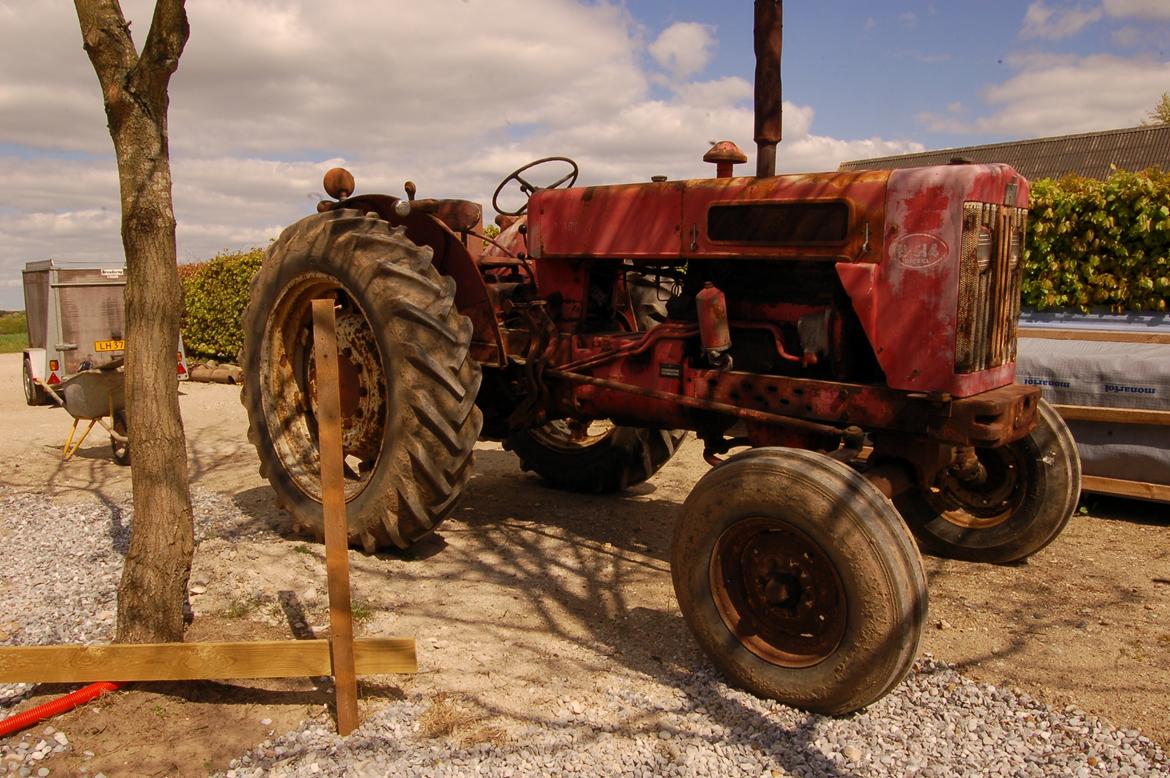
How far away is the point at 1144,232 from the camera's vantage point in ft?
20.4

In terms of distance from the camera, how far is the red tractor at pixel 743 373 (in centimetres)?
302

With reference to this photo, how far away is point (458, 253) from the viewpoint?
4.71 meters

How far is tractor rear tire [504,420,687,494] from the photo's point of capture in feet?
18.4

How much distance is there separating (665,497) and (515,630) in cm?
249

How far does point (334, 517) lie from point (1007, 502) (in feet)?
11.0

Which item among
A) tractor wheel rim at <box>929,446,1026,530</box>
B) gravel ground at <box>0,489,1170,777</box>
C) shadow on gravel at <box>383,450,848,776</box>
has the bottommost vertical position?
gravel ground at <box>0,489,1170,777</box>

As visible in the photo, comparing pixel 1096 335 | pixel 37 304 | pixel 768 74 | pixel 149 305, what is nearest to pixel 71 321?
pixel 37 304

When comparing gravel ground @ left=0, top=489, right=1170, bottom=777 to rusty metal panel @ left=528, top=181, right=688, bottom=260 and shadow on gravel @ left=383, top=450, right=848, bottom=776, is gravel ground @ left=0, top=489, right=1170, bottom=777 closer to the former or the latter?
shadow on gravel @ left=383, top=450, right=848, bottom=776

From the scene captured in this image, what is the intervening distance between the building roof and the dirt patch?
41.9ft

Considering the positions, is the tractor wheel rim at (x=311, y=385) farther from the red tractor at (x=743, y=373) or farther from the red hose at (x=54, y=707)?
the red hose at (x=54, y=707)

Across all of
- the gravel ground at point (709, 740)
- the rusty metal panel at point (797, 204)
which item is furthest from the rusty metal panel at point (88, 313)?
the rusty metal panel at point (797, 204)

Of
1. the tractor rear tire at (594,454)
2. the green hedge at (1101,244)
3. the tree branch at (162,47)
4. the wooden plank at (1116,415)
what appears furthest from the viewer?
the green hedge at (1101,244)

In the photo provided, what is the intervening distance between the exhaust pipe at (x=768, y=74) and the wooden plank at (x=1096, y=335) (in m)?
2.71

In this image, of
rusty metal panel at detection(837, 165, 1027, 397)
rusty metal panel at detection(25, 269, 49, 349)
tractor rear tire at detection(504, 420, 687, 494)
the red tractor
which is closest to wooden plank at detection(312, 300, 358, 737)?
the red tractor
